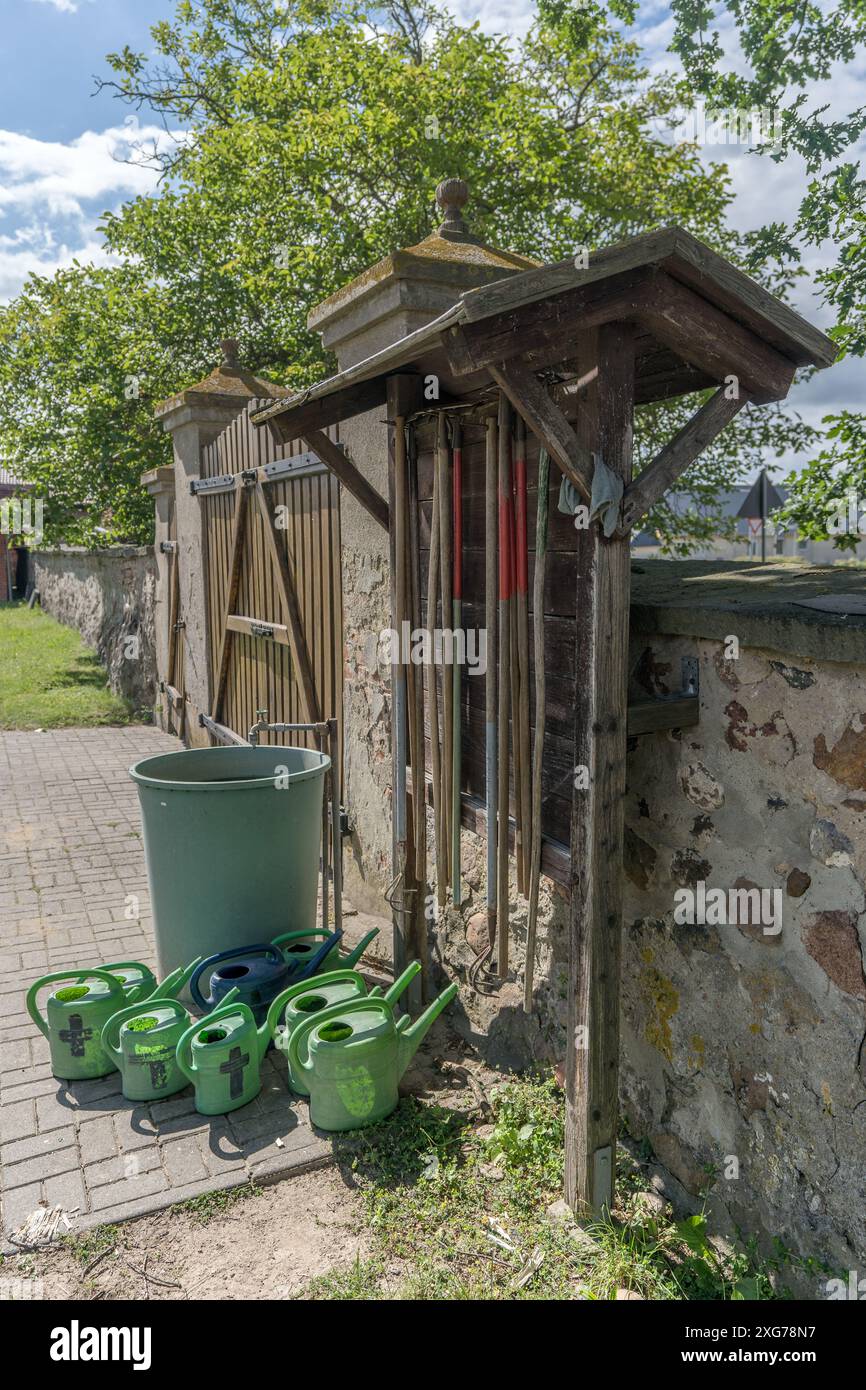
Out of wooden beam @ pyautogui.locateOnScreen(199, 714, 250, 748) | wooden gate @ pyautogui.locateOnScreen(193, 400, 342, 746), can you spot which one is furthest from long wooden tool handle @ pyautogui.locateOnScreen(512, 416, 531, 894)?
wooden beam @ pyautogui.locateOnScreen(199, 714, 250, 748)

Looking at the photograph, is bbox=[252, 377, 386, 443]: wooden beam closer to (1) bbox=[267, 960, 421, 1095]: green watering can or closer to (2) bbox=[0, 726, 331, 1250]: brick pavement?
(1) bbox=[267, 960, 421, 1095]: green watering can

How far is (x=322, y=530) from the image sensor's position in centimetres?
497

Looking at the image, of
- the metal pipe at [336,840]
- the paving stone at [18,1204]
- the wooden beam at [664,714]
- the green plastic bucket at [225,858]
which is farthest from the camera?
the metal pipe at [336,840]

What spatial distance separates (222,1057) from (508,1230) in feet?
3.47

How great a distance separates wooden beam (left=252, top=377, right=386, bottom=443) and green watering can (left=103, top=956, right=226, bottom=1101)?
213cm

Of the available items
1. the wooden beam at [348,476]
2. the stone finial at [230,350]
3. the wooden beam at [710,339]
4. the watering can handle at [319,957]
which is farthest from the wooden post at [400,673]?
the stone finial at [230,350]

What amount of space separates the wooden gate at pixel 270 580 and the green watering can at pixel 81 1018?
76.1 inches

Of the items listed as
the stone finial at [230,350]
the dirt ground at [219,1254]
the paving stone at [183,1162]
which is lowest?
the dirt ground at [219,1254]

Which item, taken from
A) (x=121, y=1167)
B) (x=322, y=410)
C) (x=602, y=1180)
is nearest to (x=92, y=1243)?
(x=121, y=1167)

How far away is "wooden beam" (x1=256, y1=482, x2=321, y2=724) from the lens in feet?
17.3

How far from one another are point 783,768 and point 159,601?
28.6 feet

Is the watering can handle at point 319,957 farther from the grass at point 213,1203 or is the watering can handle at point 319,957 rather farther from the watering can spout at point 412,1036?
the grass at point 213,1203

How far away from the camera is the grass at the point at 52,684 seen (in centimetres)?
1048
